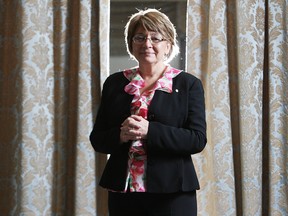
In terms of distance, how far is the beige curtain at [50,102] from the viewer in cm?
209

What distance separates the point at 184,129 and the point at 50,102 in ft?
3.11

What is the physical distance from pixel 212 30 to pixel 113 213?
115 centimetres

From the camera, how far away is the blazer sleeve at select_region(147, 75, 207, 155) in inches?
55.3

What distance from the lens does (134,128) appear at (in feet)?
4.60

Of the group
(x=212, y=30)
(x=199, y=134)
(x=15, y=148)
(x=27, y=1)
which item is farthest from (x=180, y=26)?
(x=15, y=148)

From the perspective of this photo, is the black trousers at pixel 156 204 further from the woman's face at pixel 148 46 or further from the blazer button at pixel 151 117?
the woman's face at pixel 148 46

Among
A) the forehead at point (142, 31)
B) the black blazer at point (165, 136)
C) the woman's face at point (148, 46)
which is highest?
the forehead at point (142, 31)

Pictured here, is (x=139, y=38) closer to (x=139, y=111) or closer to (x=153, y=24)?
(x=153, y=24)

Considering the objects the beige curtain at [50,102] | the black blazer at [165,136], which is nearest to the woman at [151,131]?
the black blazer at [165,136]

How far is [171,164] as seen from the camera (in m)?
1.44

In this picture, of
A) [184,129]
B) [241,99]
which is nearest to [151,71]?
[184,129]

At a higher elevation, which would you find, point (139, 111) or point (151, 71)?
point (151, 71)

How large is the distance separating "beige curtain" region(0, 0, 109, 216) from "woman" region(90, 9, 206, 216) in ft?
1.75

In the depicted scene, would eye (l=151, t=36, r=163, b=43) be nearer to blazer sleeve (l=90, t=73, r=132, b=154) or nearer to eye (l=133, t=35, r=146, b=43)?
eye (l=133, t=35, r=146, b=43)
